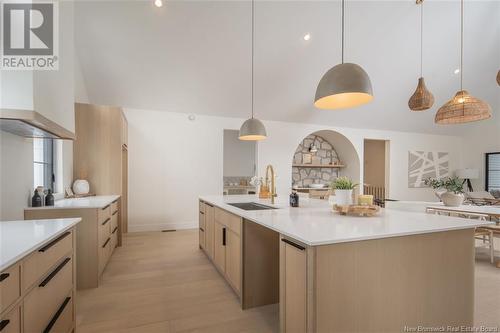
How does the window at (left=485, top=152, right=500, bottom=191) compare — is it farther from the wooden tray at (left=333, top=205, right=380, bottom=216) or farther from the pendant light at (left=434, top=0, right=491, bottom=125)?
the wooden tray at (left=333, top=205, right=380, bottom=216)

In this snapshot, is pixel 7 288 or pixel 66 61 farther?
pixel 66 61

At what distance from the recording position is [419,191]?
7379mm

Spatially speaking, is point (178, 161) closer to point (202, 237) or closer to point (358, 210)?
point (202, 237)

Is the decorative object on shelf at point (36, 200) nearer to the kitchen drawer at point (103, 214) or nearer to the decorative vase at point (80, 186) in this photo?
the kitchen drawer at point (103, 214)

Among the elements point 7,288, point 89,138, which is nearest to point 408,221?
point 7,288

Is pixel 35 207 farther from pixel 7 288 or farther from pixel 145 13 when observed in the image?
pixel 145 13

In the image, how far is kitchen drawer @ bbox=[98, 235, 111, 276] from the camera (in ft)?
8.45

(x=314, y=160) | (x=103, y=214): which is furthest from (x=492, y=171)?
(x=103, y=214)

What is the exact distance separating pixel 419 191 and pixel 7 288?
8994 mm

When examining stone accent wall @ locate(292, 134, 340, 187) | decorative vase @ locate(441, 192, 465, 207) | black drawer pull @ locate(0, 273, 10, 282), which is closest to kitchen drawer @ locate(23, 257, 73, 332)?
black drawer pull @ locate(0, 273, 10, 282)

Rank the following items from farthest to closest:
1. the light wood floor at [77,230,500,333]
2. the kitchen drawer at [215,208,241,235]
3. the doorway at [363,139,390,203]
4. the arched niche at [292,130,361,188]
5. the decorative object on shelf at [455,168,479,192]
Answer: the doorway at [363,139,390,203] < the decorative object on shelf at [455,168,479,192] < the arched niche at [292,130,361,188] < the kitchen drawer at [215,208,241,235] < the light wood floor at [77,230,500,333]

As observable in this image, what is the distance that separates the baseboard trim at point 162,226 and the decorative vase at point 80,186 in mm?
1590

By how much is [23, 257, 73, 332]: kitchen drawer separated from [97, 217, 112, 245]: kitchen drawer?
1128 millimetres

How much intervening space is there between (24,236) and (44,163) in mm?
1980
